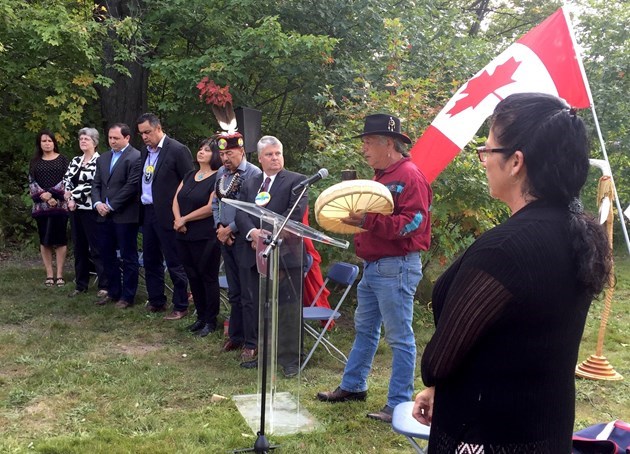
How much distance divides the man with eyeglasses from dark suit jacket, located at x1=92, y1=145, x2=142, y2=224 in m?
1.55

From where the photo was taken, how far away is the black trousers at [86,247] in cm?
741

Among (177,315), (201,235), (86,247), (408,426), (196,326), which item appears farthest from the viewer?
(86,247)

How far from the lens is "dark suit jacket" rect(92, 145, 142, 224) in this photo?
6.82 m

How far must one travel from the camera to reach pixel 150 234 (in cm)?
678

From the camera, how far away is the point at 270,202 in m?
5.11

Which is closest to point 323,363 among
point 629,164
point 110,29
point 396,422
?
point 396,422

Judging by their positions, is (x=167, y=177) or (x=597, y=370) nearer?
(x=597, y=370)

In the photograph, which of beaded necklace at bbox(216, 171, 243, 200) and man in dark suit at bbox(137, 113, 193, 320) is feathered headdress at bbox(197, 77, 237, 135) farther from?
beaded necklace at bbox(216, 171, 243, 200)

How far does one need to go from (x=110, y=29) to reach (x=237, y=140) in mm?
4576

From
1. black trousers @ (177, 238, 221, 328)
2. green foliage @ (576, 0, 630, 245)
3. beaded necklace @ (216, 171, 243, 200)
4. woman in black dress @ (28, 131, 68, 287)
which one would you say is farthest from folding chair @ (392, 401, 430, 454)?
green foliage @ (576, 0, 630, 245)

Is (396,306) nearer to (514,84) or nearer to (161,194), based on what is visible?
(514,84)

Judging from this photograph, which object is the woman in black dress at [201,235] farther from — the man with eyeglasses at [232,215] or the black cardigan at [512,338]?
the black cardigan at [512,338]

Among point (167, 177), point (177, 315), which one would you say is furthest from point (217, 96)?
point (177, 315)

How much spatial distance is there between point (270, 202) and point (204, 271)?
4.54 feet
